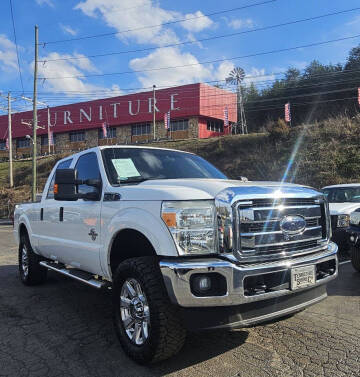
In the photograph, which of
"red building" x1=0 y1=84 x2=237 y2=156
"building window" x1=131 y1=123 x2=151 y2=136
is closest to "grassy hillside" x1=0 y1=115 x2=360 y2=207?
"red building" x1=0 y1=84 x2=237 y2=156

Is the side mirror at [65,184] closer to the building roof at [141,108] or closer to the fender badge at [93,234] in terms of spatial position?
the fender badge at [93,234]

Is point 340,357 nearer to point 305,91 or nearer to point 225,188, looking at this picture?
point 225,188

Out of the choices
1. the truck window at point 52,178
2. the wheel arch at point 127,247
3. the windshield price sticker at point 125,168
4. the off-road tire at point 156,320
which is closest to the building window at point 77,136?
the truck window at point 52,178

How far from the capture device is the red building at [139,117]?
49.1 meters

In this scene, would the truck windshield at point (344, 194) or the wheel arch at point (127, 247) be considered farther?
the truck windshield at point (344, 194)

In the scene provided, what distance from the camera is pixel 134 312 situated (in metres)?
3.43

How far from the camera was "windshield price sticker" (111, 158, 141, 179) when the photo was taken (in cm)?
418

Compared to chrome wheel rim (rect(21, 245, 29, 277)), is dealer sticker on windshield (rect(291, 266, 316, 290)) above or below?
above

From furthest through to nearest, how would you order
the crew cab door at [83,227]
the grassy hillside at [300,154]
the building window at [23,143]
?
the building window at [23,143] < the grassy hillside at [300,154] < the crew cab door at [83,227]

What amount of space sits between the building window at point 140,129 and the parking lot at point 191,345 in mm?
49817

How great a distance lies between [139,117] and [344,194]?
151ft

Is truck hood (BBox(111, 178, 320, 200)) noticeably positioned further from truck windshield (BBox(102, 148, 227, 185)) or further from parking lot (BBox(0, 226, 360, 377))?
parking lot (BBox(0, 226, 360, 377))

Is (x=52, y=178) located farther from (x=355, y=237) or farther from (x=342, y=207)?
(x=342, y=207)

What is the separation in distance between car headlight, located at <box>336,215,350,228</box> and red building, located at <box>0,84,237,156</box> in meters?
41.2
